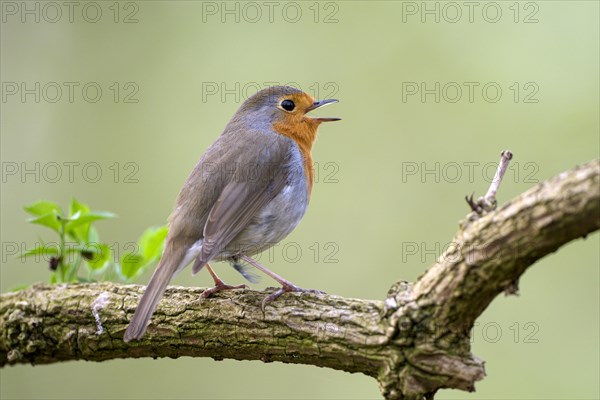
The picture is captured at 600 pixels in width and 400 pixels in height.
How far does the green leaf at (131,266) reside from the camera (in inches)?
171

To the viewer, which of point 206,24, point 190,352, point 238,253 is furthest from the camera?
point 206,24

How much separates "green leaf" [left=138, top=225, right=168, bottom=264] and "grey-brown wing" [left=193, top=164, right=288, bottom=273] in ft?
1.02

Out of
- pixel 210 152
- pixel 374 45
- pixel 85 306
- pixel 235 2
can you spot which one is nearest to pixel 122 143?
pixel 235 2

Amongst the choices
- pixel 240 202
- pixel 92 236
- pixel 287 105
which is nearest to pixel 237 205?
pixel 240 202

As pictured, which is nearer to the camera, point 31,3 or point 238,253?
point 238,253

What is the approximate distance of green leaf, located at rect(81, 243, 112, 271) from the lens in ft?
13.6

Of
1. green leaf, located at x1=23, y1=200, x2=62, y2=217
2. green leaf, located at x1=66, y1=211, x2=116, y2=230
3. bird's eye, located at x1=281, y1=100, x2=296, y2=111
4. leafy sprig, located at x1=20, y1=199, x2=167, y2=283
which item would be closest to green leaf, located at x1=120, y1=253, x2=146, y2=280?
leafy sprig, located at x1=20, y1=199, x2=167, y2=283

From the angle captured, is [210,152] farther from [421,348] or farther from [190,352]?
[421,348]

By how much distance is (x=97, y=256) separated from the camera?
4.24 metres

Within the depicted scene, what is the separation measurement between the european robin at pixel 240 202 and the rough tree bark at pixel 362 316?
0.23 meters

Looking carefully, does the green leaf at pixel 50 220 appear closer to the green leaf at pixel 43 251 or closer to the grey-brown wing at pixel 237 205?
the green leaf at pixel 43 251

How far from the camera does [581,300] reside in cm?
653

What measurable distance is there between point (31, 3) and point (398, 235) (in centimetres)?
574

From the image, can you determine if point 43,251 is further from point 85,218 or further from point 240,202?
point 240,202
